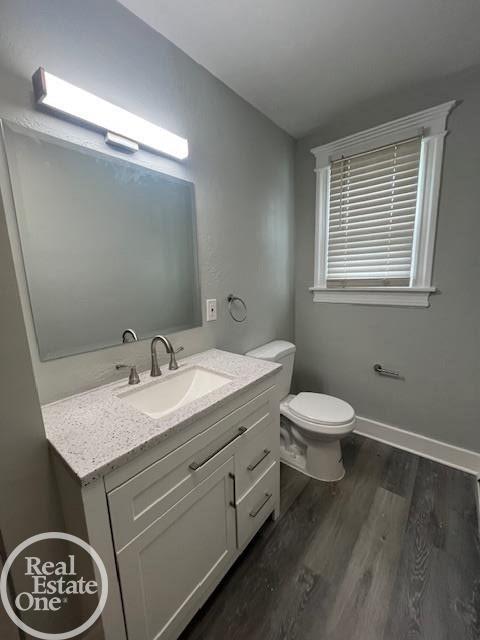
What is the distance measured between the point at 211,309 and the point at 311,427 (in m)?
0.94

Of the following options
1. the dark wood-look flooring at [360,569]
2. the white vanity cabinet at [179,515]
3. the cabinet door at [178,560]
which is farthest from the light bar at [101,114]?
the dark wood-look flooring at [360,569]

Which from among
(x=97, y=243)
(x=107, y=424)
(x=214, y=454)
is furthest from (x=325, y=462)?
(x=97, y=243)

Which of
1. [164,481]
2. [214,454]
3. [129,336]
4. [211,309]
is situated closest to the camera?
[164,481]

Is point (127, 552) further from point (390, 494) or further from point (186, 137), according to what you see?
point (186, 137)

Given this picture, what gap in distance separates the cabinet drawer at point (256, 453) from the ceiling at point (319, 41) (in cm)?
178

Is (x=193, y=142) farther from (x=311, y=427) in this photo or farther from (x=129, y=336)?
(x=311, y=427)

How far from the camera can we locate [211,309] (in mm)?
1549

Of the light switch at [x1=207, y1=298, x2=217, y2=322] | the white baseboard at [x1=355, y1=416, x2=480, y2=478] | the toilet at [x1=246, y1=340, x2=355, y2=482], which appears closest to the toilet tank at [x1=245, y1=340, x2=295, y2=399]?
the toilet at [x1=246, y1=340, x2=355, y2=482]

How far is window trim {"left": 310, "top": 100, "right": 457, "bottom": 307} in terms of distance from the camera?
61.3 inches

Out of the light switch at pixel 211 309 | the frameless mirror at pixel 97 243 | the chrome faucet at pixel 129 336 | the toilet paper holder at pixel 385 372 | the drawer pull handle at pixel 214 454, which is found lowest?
the toilet paper holder at pixel 385 372

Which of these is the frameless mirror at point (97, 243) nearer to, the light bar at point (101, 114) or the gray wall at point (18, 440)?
the light bar at point (101, 114)

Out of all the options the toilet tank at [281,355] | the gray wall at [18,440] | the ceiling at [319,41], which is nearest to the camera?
the gray wall at [18,440]

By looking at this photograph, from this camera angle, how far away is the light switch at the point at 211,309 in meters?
1.54

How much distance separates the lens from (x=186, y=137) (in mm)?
1342
